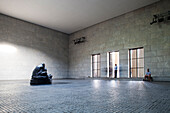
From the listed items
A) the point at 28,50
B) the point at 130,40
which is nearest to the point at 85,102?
the point at 130,40

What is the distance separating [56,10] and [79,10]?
2.61 m

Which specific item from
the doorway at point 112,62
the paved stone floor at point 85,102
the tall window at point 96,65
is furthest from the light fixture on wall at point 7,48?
the paved stone floor at point 85,102

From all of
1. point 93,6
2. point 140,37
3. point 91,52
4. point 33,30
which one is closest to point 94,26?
point 91,52

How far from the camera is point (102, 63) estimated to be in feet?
57.4

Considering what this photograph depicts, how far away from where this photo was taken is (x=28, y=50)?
58.2 ft

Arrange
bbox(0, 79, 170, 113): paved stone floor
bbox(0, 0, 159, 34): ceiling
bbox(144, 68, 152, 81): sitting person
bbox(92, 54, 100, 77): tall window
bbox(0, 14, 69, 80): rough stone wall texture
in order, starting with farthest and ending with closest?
bbox(92, 54, 100, 77): tall window < bbox(0, 14, 69, 80): rough stone wall texture < bbox(0, 0, 159, 34): ceiling < bbox(144, 68, 152, 81): sitting person < bbox(0, 79, 170, 113): paved stone floor

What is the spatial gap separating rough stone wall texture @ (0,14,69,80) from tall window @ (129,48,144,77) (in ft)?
36.9

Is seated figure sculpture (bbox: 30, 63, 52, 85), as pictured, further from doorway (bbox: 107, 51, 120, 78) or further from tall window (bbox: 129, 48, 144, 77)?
doorway (bbox: 107, 51, 120, 78)

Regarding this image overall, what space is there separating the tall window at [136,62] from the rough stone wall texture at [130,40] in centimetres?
53

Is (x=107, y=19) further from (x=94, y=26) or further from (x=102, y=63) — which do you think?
(x=102, y=63)

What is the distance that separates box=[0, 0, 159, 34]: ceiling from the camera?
1334 centimetres

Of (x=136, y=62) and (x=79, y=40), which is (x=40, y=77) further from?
(x=79, y=40)

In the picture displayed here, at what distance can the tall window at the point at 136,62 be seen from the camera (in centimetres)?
1412

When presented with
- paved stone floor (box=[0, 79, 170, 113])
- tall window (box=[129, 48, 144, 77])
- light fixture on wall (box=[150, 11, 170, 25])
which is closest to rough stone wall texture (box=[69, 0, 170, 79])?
light fixture on wall (box=[150, 11, 170, 25])
